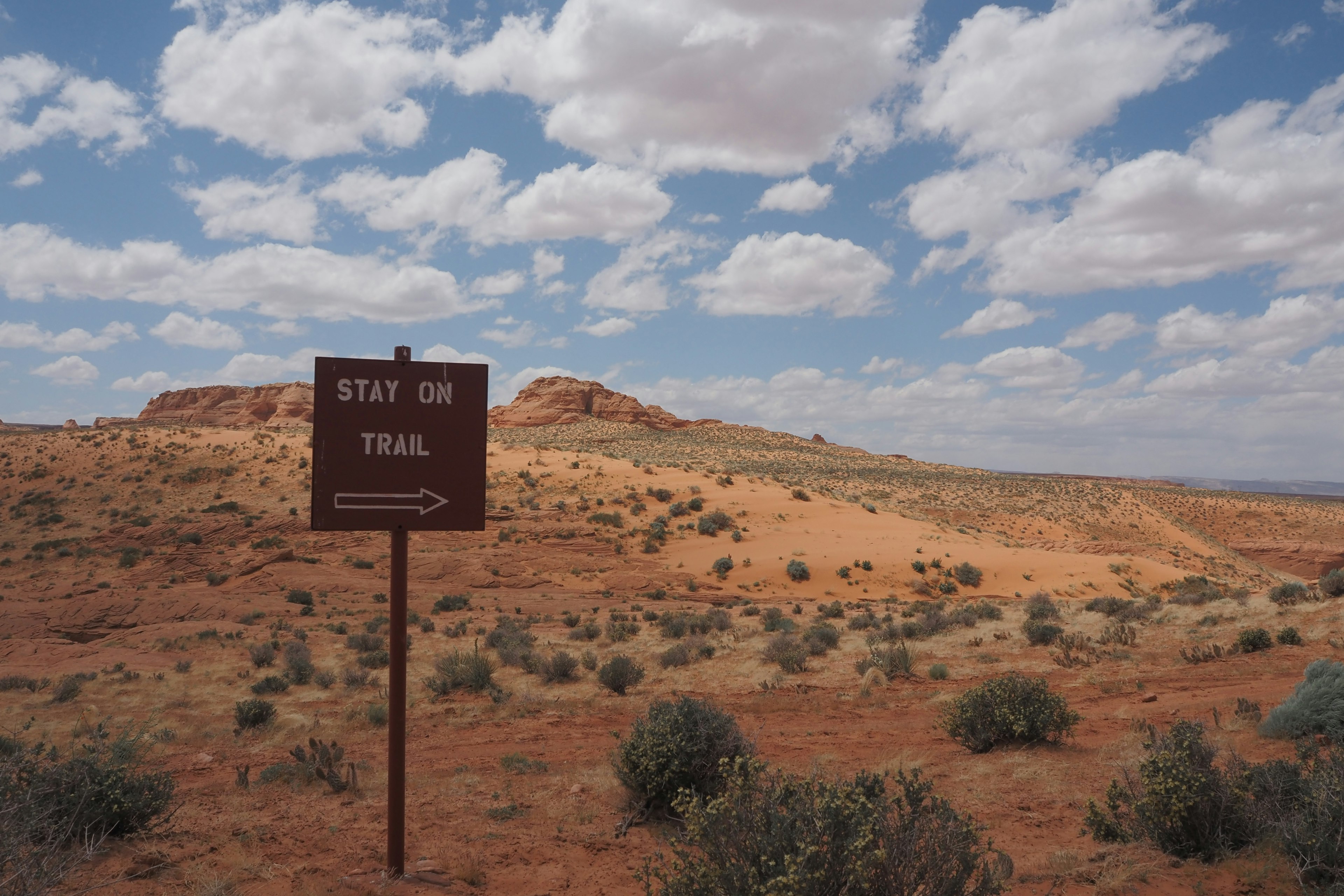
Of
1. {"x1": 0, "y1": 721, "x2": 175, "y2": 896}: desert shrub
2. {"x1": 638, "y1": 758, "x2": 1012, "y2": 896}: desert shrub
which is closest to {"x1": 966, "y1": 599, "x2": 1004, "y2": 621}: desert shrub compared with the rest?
{"x1": 638, "y1": 758, "x2": 1012, "y2": 896}: desert shrub

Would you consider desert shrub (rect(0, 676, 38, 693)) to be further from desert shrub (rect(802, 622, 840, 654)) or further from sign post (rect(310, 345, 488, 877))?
desert shrub (rect(802, 622, 840, 654))

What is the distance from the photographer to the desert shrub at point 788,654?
1361 cm

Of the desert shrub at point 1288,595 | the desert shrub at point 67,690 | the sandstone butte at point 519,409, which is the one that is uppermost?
the sandstone butte at point 519,409

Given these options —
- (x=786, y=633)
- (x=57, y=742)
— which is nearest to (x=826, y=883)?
(x=57, y=742)

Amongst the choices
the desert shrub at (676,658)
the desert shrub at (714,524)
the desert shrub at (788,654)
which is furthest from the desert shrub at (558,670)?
the desert shrub at (714,524)

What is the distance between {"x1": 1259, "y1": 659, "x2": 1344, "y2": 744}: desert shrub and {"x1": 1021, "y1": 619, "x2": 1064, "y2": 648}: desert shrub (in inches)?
279

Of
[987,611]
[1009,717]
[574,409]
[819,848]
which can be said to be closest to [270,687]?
[1009,717]

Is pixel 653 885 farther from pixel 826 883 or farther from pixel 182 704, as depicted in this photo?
pixel 182 704

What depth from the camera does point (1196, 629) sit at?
48.8 ft

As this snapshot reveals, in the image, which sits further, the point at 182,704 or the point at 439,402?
the point at 182,704

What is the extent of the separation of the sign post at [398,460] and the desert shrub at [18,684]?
12.5m

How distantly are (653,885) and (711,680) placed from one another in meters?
8.38

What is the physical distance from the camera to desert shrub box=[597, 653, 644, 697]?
12656 millimetres

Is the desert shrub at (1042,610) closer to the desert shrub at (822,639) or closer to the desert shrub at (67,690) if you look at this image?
the desert shrub at (822,639)
